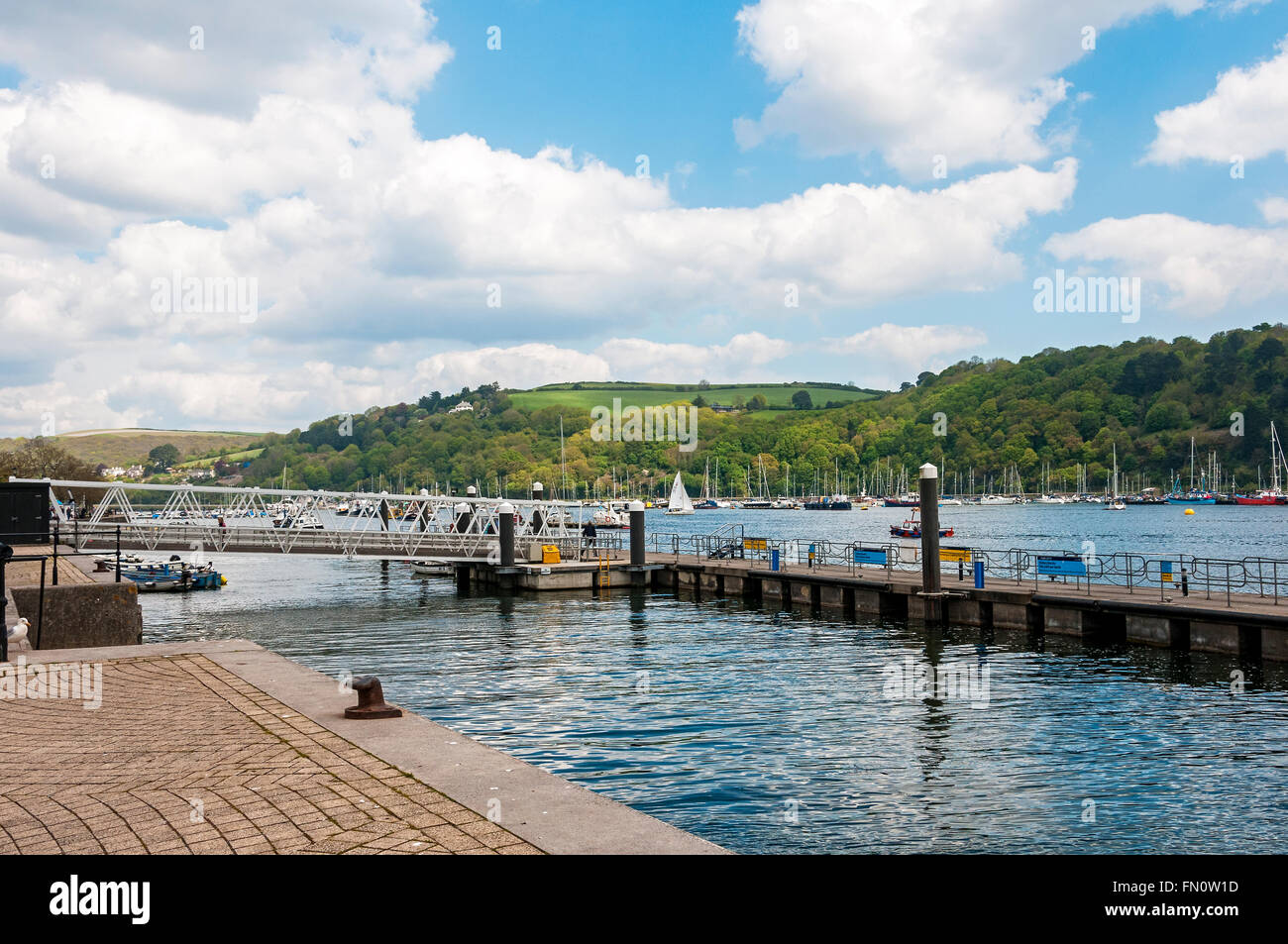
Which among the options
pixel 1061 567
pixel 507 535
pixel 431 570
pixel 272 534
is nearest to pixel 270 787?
pixel 1061 567

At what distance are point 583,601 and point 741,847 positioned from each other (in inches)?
1357

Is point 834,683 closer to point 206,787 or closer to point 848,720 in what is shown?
point 848,720

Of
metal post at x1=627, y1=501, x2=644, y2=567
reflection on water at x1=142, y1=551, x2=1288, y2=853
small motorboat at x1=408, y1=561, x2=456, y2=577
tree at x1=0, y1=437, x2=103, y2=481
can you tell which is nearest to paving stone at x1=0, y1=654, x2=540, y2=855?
reflection on water at x1=142, y1=551, x2=1288, y2=853

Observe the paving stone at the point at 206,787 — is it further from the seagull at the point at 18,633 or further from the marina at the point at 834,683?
the marina at the point at 834,683

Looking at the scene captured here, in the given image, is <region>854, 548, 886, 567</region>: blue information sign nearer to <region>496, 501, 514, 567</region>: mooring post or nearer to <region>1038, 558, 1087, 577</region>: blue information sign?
<region>1038, 558, 1087, 577</region>: blue information sign

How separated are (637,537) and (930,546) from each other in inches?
786

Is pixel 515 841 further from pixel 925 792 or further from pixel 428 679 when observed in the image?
pixel 428 679

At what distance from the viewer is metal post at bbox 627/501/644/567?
5159 cm

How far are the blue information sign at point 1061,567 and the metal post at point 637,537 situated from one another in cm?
2050

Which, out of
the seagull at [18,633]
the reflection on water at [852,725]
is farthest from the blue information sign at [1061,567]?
the seagull at [18,633]

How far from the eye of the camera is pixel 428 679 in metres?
26.5

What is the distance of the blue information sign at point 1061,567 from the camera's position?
35.1 metres
